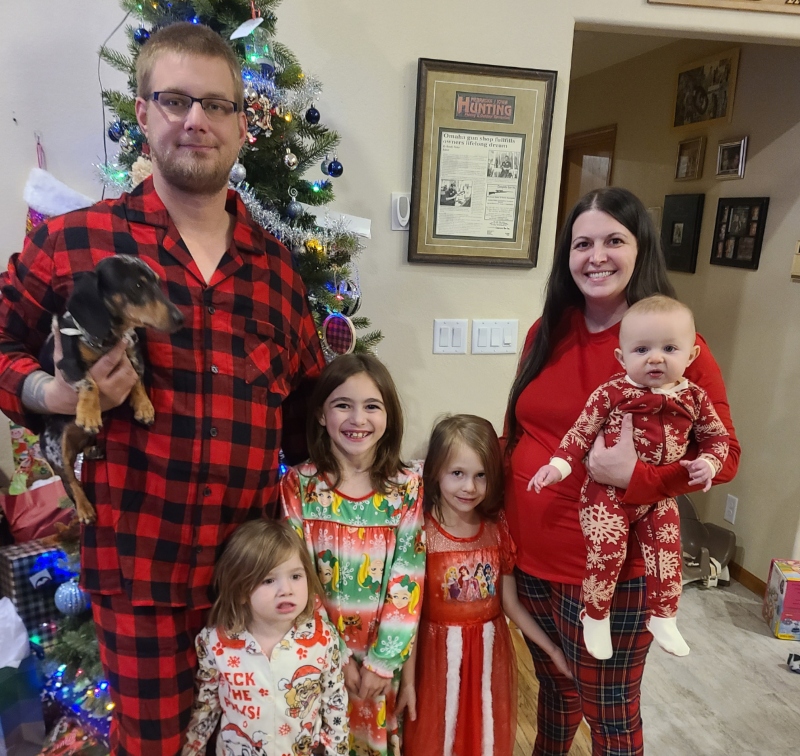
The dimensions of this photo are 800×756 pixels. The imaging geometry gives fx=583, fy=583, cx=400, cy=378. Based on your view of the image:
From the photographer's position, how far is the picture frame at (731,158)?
2.85 metres

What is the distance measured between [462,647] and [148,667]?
72 centimetres

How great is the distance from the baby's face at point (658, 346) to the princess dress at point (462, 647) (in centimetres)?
54

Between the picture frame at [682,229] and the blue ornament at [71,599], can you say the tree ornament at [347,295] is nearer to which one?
the blue ornament at [71,599]

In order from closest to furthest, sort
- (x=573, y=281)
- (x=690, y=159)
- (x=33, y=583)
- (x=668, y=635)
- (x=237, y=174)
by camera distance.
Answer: (x=668, y=635) → (x=573, y=281) → (x=237, y=174) → (x=33, y=583) → (x=690, y=159)

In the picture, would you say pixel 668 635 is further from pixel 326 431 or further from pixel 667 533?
pixel 326 431

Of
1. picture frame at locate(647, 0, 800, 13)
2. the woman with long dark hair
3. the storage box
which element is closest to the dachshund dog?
the woman with long dark hair

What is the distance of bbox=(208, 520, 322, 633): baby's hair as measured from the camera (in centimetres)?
116

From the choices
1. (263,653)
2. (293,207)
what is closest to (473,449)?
(263,653)

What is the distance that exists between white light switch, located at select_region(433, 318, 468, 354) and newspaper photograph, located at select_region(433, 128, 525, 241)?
0.33 metres

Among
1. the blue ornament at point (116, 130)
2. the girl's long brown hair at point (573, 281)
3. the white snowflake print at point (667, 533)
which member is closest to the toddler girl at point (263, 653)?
the girl's long brown hair at point (573, 281)

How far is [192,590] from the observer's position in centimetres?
118

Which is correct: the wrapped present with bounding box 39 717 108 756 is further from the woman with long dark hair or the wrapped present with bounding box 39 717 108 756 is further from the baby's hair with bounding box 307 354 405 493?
the woman with long dark hair

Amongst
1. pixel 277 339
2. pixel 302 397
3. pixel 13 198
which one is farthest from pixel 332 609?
pixel 13 198

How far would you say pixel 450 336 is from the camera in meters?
2.31
